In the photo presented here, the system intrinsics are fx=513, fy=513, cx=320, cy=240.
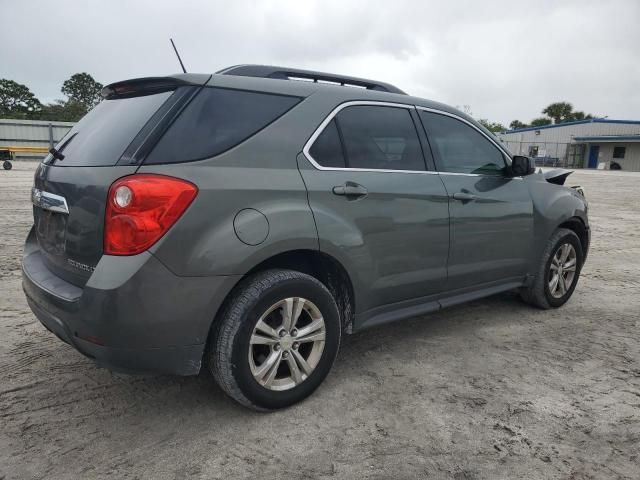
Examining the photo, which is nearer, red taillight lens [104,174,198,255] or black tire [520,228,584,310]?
red taillight lens [104,174,198,255]

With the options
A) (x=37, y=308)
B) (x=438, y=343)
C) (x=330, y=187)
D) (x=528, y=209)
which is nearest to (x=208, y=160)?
(x=330, y=187)

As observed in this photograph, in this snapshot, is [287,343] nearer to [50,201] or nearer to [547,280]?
[50,201]

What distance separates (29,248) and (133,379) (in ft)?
3.27

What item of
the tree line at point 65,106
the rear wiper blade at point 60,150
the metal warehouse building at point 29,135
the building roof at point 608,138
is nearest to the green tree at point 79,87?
the tree line at point 65,106

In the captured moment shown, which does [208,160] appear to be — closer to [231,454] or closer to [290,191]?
[290,191]

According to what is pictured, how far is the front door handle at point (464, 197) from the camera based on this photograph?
3.48 m

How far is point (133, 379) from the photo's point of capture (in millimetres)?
3057

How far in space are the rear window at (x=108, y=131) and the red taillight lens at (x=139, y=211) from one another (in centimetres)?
25

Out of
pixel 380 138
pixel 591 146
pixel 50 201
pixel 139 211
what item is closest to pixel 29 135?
pixel 50 201

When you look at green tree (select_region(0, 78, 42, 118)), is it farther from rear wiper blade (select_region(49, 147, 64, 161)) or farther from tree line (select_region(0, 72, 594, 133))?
rear wiper blade (select_region(49, 147, 64, 161))

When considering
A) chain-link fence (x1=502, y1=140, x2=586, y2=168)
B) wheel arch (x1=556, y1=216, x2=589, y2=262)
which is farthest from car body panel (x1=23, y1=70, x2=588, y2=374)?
chain-link fence (x1=502, y1=140, x2=586, y2=168)

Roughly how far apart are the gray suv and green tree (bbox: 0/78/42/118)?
73.8 meters

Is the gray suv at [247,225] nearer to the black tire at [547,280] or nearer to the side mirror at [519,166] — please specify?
the side mirror at [519,166]

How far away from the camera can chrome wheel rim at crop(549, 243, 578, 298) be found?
4.49 m
